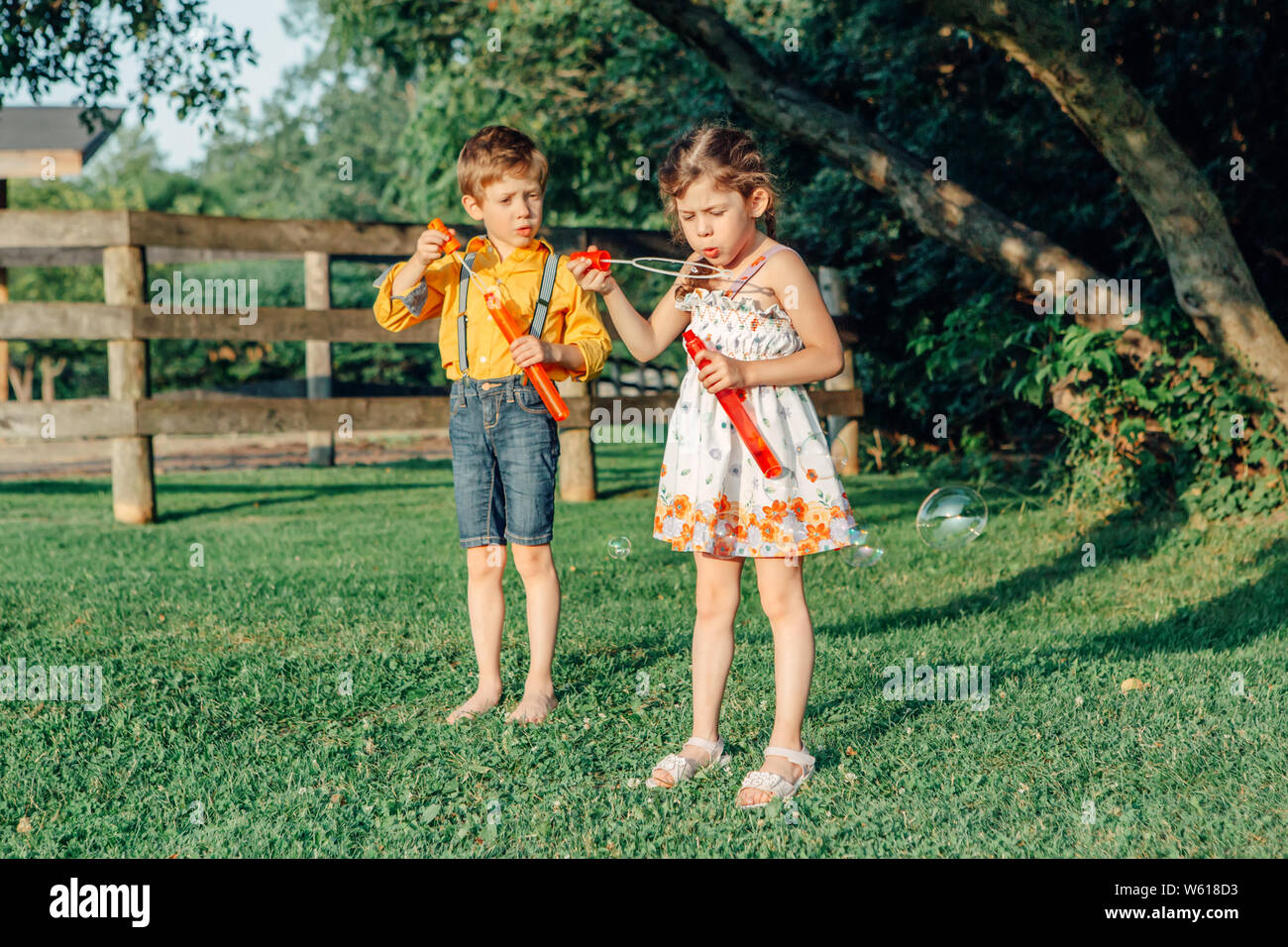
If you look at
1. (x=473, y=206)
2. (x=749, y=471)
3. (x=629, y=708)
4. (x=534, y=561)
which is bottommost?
(x=629, y=708)

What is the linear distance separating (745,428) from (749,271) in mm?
473

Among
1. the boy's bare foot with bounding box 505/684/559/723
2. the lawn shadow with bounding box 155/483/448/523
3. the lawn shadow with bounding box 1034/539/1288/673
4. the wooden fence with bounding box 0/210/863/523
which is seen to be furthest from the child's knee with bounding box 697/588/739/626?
the lawn shadow with bounding box 155/483/448/523

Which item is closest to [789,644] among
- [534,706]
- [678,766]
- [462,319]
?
[678,766]

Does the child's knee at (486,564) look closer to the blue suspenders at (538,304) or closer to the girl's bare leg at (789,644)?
the blue suspenders at (538,304)

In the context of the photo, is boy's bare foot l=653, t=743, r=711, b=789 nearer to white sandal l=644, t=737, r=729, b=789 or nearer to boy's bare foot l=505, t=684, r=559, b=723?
white sandal l=644, t=737, r=729, b=789

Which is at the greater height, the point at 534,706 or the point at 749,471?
the point at 749,471

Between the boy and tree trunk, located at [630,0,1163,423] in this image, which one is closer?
the boy

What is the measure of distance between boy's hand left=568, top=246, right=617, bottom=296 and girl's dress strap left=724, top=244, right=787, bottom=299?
32 cm

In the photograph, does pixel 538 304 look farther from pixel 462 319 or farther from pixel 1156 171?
pixel 1156 171

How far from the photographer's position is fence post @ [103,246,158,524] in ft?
25.2

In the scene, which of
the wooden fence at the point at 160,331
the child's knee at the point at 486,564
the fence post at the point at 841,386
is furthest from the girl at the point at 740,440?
the fence post at the point at 841,386

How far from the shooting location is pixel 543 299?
12.5ft

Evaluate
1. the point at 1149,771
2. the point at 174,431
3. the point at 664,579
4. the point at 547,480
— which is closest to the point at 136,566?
the point at 174,431

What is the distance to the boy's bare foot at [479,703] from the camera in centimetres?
382
